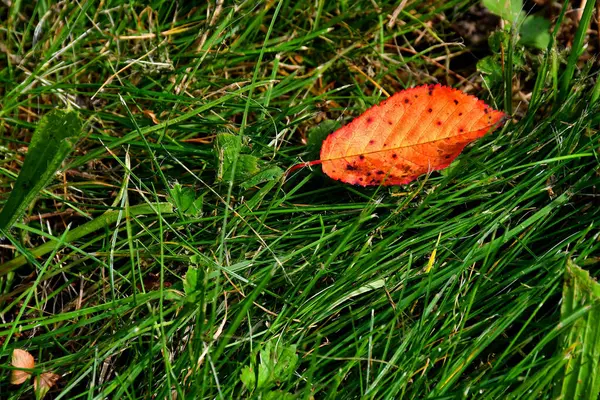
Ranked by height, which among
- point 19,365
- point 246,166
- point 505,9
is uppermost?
point 505,9

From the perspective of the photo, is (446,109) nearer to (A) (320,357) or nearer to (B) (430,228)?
(B) (430,228)

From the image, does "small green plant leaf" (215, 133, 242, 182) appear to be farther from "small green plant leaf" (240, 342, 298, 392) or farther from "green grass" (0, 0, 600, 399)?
"small green plant leaf" (240, 342, 298, 392)

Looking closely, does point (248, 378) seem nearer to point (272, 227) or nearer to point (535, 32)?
point (272, 227)

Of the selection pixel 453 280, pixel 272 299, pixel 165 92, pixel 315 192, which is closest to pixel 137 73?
pixel 165 92

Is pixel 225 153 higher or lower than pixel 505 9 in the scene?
lower

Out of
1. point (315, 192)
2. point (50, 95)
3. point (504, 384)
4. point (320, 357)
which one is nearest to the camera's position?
point (504, 384)

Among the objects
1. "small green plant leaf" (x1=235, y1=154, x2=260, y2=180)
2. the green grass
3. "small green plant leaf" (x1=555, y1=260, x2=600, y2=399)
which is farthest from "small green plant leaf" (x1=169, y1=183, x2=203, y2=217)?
"small green plant leaf" (x1=555, y1=260, x2=600, y2=399)

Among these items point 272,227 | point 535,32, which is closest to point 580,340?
point 272,227
